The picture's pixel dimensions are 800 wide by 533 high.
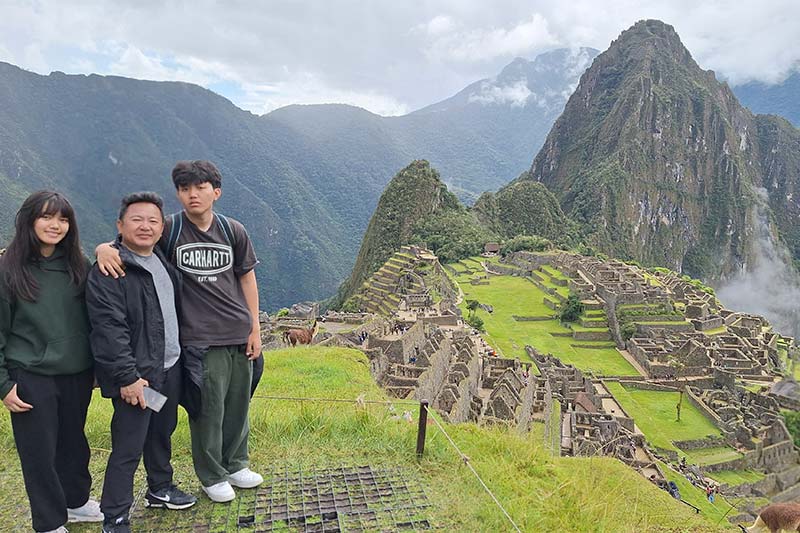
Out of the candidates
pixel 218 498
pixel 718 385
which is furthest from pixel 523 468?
pixel 718 385

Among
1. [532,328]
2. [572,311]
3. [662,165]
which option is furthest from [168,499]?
[662,165]

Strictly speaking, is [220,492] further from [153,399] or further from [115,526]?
[153,399]

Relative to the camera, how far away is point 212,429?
10.8ft

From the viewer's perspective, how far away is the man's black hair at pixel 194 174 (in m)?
3.12

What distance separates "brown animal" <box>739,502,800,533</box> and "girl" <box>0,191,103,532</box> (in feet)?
15.4

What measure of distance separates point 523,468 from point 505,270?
155 feet

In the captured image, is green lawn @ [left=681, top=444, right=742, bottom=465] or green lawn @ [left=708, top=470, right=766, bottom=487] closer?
green lawn @ [left=708, top=470, right=766, bottom=487]

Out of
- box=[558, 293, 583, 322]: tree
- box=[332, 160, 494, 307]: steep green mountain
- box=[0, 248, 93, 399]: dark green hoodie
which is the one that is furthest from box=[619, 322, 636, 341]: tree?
box=[0, 248, 93, 399]: dark green hoodie

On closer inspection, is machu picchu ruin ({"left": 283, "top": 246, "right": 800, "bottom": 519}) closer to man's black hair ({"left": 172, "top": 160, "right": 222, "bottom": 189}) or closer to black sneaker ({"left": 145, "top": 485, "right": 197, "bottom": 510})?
black sneaker ({"left": 145, "top": 485, "right": 197, "bottom": 510})

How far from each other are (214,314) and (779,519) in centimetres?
437

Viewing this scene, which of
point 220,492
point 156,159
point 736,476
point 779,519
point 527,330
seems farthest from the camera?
point 156,159

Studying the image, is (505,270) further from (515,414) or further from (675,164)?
(675,164)

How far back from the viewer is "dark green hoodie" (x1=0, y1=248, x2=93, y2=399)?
2.73 meters

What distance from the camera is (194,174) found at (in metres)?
3.14
